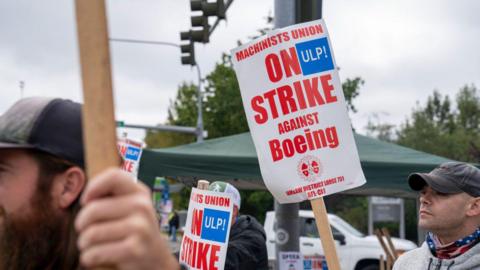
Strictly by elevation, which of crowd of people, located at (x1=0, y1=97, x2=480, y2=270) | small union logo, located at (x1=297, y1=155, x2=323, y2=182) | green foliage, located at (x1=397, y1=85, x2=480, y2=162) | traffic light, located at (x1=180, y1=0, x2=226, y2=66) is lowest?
green foliage, located at (x1=397, y1=85, x2=480, y2=162)

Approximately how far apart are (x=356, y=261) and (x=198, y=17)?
7.48 metres

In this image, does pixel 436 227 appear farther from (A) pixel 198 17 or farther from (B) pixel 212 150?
(A) pixel 198 17

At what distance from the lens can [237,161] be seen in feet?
27.7

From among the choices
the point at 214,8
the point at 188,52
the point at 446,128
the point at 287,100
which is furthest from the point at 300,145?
the point at 446,128

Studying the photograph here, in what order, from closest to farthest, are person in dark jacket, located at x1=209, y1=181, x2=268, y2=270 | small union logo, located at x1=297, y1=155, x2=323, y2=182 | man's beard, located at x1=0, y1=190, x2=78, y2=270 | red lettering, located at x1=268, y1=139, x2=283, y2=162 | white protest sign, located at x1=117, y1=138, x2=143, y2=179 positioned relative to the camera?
man's beard, located at x1=0, y1=190, x2=78, y2=270
small union logo, located at x1=297, y1=155, x2=323, y2=182
red lettering, located at x1=268, y1=139, x2=283, y2=162
person in dark jacket, located at x1=209, y1=181, x2=268, y2=270
white protest sign, located at x1=117, y1=138, x2=143, y2=179

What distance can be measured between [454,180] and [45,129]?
2.75 meters

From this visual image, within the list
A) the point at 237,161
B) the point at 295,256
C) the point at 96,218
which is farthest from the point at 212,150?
the point at 96,218

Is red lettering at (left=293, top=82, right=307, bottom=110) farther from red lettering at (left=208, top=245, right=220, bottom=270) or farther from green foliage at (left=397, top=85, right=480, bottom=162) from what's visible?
green foliage at (left=397, top=85, right=480, bottom=162)

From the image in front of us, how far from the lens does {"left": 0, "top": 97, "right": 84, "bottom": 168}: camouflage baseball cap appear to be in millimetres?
1626

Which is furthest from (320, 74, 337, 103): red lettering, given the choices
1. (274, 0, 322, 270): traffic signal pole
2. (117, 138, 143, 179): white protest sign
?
(274, 0, 322, 270): traffic signal pole

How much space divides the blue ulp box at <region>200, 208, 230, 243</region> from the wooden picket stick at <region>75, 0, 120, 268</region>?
3.90m

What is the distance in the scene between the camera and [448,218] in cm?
385

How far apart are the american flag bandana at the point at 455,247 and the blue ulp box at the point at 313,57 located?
1.09m

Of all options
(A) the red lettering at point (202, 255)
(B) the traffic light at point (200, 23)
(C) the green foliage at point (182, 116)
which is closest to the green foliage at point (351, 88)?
(C) the green foliage at point (182, 116)
